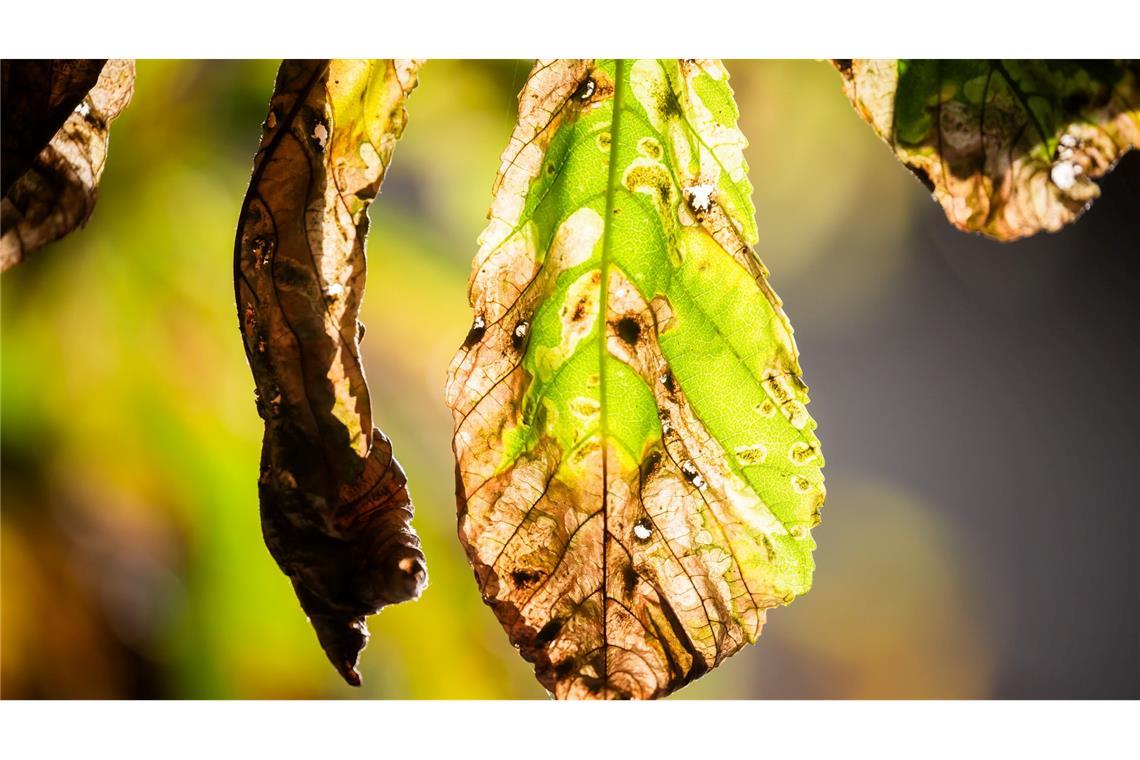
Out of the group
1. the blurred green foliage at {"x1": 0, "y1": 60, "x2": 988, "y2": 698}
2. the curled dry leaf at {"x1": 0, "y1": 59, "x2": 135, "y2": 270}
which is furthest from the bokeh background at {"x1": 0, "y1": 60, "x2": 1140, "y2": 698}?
the curled dry leaf at {"x1": 0, "y1": 59, "x2": 135, "y2": 270}

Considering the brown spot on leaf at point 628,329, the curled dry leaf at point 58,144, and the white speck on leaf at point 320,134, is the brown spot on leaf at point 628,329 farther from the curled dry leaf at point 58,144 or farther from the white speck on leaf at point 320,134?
the curled dry leaf at point 58,144

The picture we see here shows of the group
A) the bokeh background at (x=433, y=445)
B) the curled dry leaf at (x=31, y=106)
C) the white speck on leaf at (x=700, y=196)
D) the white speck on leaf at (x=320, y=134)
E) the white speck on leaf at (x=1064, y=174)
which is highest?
the curled dry leaf at (x=31, y=106)

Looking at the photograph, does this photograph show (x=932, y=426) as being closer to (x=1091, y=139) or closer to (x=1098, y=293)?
(x=1098, y=293)

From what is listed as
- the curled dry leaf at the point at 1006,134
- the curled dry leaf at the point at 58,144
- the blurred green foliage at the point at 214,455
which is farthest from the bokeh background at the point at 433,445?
the curled dry leaf at the point at 1006,134

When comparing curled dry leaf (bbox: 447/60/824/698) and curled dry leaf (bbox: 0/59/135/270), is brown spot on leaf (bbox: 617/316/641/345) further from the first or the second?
curled dry leaf (bbox: 0/59/135/270)

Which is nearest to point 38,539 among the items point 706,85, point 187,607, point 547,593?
point 187,607

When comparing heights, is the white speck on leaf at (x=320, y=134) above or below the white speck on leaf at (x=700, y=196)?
above

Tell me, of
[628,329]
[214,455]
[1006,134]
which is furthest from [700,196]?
[214,455]
